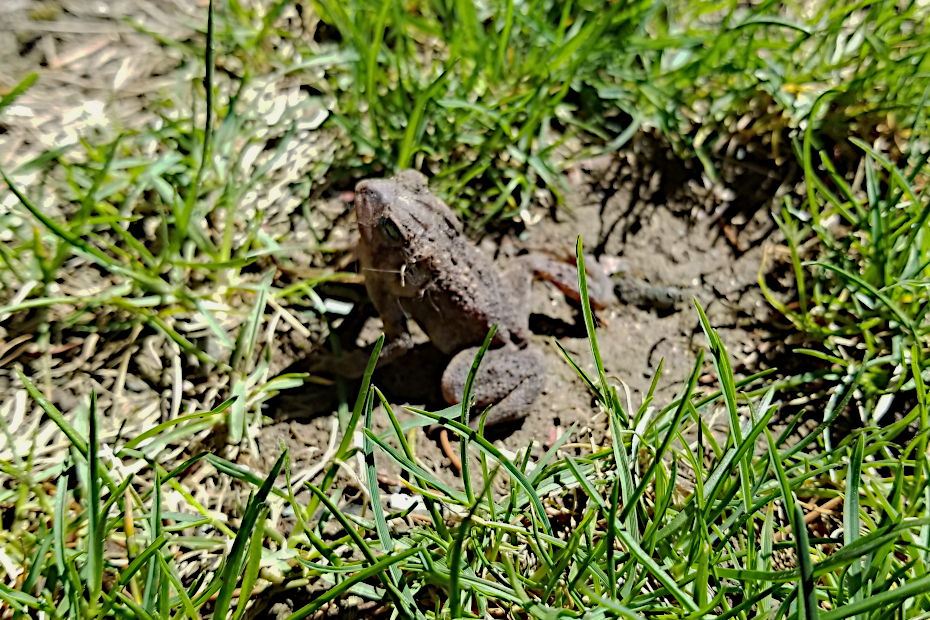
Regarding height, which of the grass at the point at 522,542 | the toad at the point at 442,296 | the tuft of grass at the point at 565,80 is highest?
the tuft of grass at the point at 565,80

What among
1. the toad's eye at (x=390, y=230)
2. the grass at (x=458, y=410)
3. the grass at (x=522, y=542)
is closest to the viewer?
the grass at (x=522, y=542)

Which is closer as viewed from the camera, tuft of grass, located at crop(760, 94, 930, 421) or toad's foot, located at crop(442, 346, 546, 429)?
tuft of grass, located at crop(760, 94, 930, 421)

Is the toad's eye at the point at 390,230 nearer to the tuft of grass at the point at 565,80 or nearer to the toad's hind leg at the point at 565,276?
the tuft of grass at the point at 565,80

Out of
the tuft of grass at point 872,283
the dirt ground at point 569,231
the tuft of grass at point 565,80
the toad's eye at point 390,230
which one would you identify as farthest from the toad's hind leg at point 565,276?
the tuft of grass at point 872,283

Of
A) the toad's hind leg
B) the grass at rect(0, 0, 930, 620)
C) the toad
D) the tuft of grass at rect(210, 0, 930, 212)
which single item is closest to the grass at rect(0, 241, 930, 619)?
the grass at rect(0, 0, 930, 620)

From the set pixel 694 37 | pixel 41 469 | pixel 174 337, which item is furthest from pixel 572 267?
pixel 41 469

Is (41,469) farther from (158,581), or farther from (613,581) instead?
(613,581)

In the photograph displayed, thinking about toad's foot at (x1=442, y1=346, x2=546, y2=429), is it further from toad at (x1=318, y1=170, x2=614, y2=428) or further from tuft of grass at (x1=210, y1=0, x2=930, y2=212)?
tuft of grass at (x1=210, y1=0, x2=930, y2=212)
